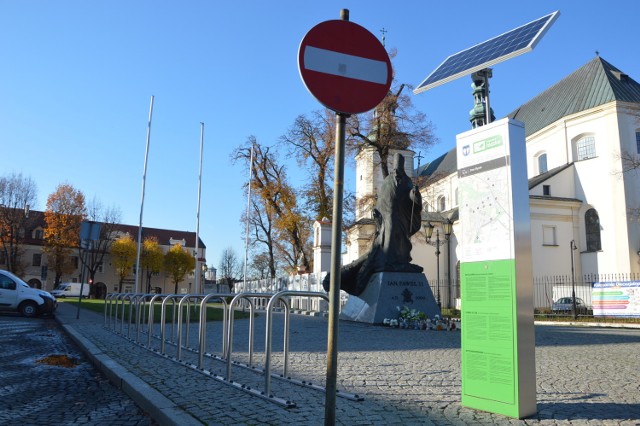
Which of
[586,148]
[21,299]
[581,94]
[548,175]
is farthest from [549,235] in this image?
[21,299]

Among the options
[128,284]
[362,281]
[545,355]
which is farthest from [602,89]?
[128,284]

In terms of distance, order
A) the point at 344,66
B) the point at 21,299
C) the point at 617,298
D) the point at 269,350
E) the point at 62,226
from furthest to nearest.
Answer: the point at 62,226, the point at 617,298, the point at 21,299, the point at 269,350, the point at 344,66

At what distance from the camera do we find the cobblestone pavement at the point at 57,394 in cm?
520

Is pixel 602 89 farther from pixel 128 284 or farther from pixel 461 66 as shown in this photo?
pixel 128 284

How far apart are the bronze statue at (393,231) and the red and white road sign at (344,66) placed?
1237cm

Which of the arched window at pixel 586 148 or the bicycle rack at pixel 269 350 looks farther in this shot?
the arched window at pixel 586 148

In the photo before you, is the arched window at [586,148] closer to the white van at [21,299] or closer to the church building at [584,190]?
the church building at [584,190]

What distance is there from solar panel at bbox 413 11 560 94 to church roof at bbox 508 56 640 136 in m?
40.0

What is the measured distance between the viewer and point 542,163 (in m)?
48.0

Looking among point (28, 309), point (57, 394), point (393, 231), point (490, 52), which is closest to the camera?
point (490, 52)

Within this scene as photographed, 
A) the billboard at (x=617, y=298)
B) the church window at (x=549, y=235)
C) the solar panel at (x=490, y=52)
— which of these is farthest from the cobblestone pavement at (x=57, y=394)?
the church window at (x=549, y=235)

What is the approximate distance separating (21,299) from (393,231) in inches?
595

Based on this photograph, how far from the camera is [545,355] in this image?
362 inches

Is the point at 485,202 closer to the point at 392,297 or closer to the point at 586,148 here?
the point at 392,297
